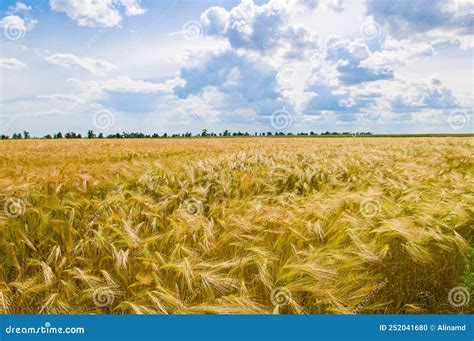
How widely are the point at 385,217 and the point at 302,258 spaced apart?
977 mm

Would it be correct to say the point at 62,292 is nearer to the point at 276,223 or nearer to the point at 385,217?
the point at 276,223

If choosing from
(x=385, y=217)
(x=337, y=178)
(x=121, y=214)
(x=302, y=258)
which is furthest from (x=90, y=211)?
(x=337, y=178)

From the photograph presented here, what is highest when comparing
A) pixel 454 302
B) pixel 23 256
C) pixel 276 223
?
pixel 276 223

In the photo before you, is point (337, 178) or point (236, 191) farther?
point (337, 178)

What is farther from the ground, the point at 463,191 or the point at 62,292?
the point at 463,191

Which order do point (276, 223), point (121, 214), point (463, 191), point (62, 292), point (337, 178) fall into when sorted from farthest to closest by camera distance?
point (337, 178), point (463, 191), point (121, 214), point (276, 223), point (62, 292)

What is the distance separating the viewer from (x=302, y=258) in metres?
2.72

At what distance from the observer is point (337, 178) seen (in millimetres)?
5617

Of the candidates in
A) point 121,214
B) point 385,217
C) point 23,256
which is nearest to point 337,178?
point 385,217

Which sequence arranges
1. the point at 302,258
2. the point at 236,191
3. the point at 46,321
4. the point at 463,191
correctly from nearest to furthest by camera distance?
the point at 46,321 → the point at 302,258 → the point at 463,191 → the point at 236,191

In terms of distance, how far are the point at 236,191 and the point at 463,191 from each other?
2376 mm

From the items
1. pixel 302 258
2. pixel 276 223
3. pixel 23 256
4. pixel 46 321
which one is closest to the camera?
pixel 46 321

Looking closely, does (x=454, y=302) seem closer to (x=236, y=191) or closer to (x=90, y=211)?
(x=236, y=191)

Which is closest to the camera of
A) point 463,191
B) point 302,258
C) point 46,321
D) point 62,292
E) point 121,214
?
point 46,321
